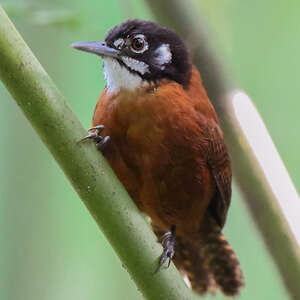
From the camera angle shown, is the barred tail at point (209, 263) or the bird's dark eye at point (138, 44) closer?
the bird's dark eye at point (138, 44)

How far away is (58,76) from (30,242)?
1.07m

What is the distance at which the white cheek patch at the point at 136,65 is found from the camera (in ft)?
8.57

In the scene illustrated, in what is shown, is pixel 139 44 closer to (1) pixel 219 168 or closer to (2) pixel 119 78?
(2) pixel 119 78

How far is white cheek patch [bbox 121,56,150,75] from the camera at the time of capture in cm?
261

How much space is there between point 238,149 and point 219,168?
0.69ft

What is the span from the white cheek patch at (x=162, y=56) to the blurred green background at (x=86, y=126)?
0.23 m

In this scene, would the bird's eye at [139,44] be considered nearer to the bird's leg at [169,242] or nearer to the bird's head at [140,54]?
the bird's head at [140,54]

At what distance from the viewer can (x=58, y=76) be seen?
3688 millimetres

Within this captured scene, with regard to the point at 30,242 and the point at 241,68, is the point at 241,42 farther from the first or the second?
the point at 30,242

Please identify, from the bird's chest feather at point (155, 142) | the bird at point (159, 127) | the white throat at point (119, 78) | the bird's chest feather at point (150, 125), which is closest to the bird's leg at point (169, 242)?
the bird at point (159, 127)

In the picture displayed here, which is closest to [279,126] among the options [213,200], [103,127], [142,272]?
[213,200]

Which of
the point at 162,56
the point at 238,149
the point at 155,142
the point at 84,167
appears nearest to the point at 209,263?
the point at 238,149

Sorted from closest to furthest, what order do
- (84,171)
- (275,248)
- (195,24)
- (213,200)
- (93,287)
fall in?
1. (84,171)
2. (275,248)
3. (195,24)
4. (213,200)
5. (93,287)

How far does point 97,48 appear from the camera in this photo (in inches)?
100
